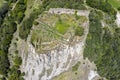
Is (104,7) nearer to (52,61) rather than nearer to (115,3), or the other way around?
(115,3)

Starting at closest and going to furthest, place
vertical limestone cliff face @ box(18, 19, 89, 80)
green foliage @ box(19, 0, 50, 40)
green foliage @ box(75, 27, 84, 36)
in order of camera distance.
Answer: vertical limestone cliff face @ box(18, 19, 89, 80) → green foliage @ box(75, 27, 84, 36) → green foliage @ box(19, 0, 50, 40)

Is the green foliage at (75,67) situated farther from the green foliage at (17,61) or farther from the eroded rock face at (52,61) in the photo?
the green foliage at (17,61)

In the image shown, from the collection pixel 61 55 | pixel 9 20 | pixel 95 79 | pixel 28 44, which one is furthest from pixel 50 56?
pixel 9 20

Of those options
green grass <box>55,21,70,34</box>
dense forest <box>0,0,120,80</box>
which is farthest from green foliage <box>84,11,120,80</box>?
green grass <box>55,21,70,34</box>

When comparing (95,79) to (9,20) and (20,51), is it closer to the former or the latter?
(20,51)

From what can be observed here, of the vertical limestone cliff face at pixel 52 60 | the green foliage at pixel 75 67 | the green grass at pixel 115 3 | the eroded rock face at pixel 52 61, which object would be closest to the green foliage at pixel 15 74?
the vertical limestone cliff face at pixel 52 60

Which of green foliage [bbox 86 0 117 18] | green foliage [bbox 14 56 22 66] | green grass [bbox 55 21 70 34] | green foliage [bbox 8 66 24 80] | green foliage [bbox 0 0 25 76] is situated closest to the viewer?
green grass [bbox 55 21 70 34]

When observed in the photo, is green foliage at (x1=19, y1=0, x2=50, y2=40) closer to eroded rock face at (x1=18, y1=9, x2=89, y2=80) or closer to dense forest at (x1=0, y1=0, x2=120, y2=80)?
dense forest at (x1=0, y1=0, x2=120, y2=80)

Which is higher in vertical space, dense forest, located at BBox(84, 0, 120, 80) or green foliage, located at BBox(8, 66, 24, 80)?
dense forest, located at BBox(84, 0, 120, 80)
